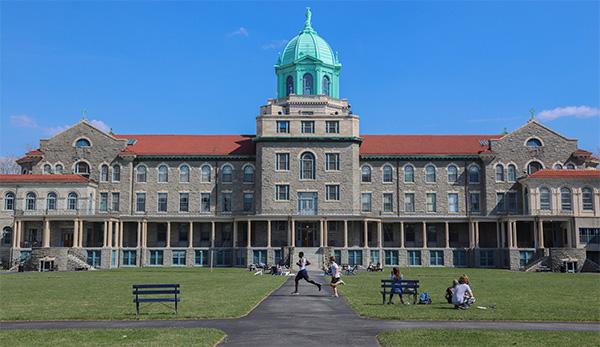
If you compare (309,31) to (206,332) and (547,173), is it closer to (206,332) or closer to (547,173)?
(547,173)

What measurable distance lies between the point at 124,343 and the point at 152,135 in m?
63.3

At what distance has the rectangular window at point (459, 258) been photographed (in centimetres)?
7000

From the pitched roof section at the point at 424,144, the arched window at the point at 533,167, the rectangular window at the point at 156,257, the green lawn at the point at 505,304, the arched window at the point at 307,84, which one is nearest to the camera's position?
the green lawn at the point at 505,304

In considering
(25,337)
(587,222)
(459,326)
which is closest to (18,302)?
(25,337)

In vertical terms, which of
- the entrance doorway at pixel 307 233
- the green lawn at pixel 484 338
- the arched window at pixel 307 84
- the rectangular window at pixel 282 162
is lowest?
the green lawn at pixel 484 338

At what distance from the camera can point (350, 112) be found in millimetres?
71875

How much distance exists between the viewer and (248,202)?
2847 inches

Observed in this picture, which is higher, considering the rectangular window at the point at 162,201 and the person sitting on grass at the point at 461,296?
the rectangular window at the point at 162,201

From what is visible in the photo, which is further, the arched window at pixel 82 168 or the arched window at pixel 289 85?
the arched window at pixel 289 85

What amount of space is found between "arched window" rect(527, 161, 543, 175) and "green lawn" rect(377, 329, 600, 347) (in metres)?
55.2

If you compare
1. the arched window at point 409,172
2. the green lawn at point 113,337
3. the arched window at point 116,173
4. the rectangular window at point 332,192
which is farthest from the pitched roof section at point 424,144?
the green lawn at point 113,337

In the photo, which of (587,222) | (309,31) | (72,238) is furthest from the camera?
(309,31)

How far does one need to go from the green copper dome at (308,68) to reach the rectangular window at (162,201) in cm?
1689

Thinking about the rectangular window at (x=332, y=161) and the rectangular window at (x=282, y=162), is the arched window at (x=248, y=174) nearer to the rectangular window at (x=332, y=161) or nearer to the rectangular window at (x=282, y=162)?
the rectangular window at (x=282, y=162)
